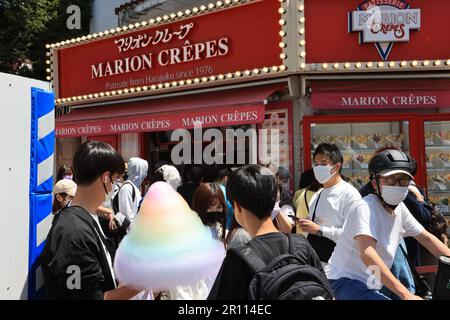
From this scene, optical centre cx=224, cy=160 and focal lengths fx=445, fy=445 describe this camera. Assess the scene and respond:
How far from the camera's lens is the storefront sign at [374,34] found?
280 inches

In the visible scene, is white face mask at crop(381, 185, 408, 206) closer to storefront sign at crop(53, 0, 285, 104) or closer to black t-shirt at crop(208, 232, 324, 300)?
black t-shirt at crop(208, 232, 324, 300)

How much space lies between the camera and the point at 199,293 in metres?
2.24

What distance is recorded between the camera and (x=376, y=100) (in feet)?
23.6

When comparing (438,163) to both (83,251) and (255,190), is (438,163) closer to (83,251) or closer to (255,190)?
(255,190)

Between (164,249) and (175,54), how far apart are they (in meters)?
7.44

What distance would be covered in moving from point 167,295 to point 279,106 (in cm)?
616

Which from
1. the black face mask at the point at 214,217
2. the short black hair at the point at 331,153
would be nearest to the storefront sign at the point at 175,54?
the short black hair at the point at 331,153

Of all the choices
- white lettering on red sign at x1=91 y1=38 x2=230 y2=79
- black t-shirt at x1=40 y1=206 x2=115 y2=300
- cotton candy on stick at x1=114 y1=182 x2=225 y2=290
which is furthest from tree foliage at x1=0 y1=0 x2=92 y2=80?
cotton candy on stick at x1=114 y1=182 x2=225 y2=290

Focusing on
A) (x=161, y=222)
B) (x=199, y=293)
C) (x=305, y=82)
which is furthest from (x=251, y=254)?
(x=305, y=82)

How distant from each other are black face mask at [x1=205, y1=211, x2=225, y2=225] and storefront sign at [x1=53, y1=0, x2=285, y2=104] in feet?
14.5

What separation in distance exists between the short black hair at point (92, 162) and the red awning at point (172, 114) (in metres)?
5.08

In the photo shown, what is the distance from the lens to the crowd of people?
1.79 m

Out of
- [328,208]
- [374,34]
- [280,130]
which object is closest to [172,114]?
[280,130]

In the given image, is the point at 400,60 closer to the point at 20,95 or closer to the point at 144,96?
the point at 144,96
